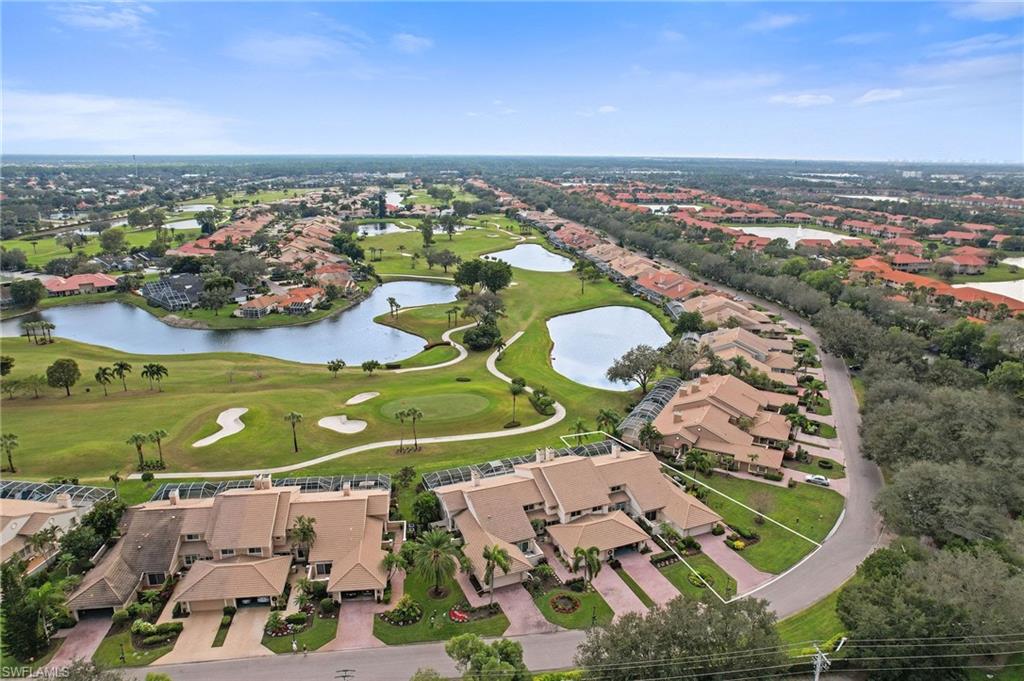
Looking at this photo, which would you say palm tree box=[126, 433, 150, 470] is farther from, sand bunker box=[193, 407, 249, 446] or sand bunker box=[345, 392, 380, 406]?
sand bunker box=[345, 392, 380, 406]

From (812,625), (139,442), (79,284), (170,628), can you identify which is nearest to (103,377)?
(139,442)

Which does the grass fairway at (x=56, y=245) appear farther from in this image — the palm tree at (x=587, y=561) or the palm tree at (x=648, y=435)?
the palm tree at (x=587, y=561)

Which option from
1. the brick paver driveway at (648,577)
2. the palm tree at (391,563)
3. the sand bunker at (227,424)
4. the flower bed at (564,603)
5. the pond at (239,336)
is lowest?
the pond at (239,336)

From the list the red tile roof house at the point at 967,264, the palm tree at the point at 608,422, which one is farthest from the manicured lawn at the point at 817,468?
the red tile roof house at the point at 967,264

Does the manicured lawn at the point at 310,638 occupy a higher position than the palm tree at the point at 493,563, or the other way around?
the palm tree at the point at 493,563

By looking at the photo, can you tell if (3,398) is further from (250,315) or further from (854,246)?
(854,246)

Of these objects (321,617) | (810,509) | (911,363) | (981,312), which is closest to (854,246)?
(981,312)
